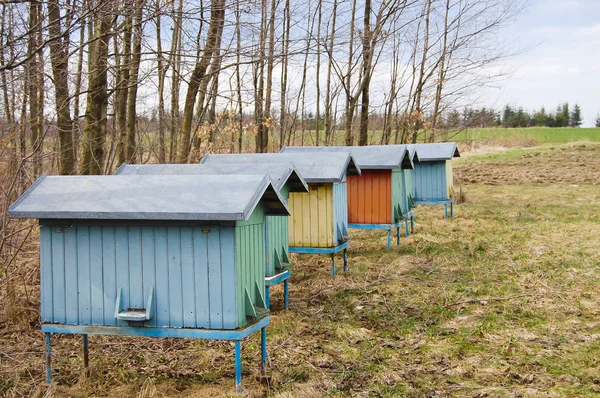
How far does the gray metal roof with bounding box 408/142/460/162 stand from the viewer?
58.4 feet

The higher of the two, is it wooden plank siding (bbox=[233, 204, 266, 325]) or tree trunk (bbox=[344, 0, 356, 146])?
tree trunk (bbox=[344, 0, 356, 146])

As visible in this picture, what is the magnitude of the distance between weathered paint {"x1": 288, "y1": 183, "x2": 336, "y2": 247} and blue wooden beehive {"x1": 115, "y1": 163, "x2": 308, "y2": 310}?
1430 mm

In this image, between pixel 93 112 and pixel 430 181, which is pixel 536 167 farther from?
pixel 93 112

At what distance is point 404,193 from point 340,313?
20.1 feet

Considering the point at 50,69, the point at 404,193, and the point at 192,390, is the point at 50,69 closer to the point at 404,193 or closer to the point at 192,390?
the point at 192,390

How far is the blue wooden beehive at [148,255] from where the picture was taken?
17.4 feet

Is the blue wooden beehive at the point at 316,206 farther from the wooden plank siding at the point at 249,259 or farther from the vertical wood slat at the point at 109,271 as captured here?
the vertical wood slat at the point at 109,271

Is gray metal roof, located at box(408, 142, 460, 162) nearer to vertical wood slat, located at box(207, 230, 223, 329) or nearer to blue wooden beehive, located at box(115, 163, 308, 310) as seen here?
blue wooden beehive, located at box(115, 163, 308, 310)

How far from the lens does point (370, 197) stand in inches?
511

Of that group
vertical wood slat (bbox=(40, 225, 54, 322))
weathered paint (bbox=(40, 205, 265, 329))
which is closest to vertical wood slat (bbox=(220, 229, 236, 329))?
weathered paint (bbox=(40, 205, 265, 329))

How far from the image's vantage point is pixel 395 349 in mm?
7043

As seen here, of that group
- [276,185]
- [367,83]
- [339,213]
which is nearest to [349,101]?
→ [367,83]

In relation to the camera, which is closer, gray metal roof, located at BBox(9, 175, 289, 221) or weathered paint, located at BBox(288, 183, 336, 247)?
gray metal roof, located at BBox(9, 175, 289, 221)

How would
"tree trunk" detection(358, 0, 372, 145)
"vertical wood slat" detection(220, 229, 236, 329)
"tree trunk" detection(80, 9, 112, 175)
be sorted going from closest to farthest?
"vertical wood slat" detection(220, 229, 236, 329) < "tree trunk" detection(80, 9, 112, 175) < "tree trunk" detection(358, 0, 372, 145)
